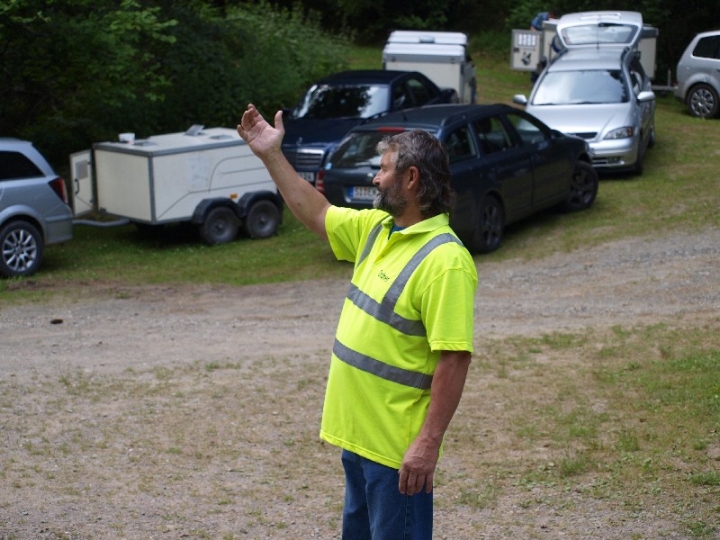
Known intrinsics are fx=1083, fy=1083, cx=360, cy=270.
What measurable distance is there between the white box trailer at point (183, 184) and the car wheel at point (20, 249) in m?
1.66

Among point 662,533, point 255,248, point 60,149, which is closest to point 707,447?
point 662,533

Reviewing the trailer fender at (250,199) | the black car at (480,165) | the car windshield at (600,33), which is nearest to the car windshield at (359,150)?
the black car at (480,165)

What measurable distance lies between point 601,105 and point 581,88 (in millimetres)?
758

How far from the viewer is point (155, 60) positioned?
18422 millimetres

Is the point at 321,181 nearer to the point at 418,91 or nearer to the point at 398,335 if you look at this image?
the point at 418,91

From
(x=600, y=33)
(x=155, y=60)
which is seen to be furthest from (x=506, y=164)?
(x=600, y=33)

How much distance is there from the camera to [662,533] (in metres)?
4.97

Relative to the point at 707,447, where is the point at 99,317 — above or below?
below

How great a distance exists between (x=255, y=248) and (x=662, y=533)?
9981 millimetres

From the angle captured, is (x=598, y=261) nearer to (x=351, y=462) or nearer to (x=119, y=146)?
(x=119, y=146)

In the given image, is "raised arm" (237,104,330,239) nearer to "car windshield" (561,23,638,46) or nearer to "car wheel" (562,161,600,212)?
"car wheel" (562,161,600,212)

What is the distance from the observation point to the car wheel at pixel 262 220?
14969 millimetres

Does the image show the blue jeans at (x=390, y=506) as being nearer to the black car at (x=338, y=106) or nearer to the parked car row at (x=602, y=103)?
the black car at (x=338, y=106)

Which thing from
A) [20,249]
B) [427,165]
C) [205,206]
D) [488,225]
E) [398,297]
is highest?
[427,165]
